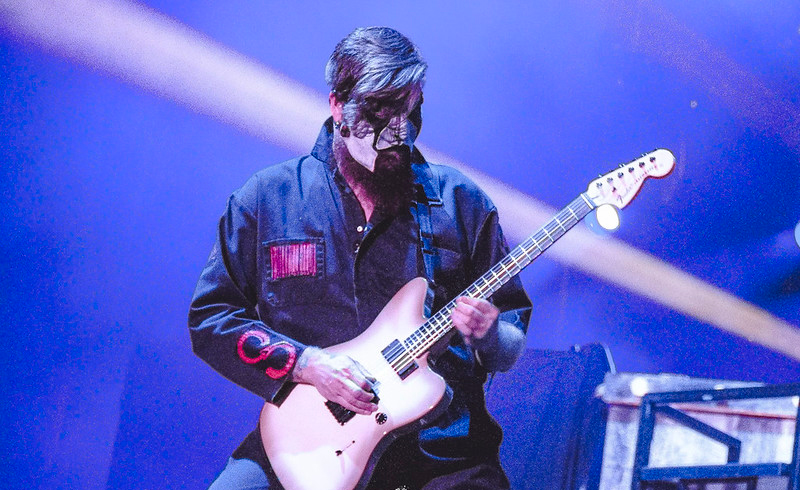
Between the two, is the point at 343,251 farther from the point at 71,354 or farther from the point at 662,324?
the point at 662,324

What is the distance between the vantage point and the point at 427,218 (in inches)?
94.1

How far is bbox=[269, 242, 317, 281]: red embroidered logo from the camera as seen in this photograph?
2324 mm

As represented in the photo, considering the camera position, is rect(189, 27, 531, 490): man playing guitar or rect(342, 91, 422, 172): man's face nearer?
rect(189, 27, 531, 490): man playing guitar

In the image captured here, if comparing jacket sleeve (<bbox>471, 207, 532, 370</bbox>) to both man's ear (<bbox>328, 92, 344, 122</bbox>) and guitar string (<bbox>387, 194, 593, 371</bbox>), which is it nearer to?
guitar string (<bbox>387, 194, 593, 371</bbox>)

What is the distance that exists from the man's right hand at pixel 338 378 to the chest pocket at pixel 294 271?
223 millimetres

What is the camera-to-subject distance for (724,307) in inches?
133

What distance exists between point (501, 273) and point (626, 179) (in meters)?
0.55

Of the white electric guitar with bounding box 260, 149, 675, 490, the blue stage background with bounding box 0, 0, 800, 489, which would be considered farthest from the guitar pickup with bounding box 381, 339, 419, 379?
the blue stage background with bounding box 0, 0, 800, 489

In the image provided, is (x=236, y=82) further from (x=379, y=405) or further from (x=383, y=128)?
(x=379, y=405)

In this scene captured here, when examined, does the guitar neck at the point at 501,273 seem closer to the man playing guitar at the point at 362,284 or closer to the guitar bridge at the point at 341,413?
the man playing guitar at the point at 362,284

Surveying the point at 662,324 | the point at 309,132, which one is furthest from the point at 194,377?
the point at 662,324

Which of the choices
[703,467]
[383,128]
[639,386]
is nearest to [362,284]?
[383,128]

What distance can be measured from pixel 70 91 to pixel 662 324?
258 cm

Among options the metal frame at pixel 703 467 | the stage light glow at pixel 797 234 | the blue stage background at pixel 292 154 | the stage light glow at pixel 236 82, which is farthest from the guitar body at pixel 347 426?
the stage light glow at pixel 797 234
